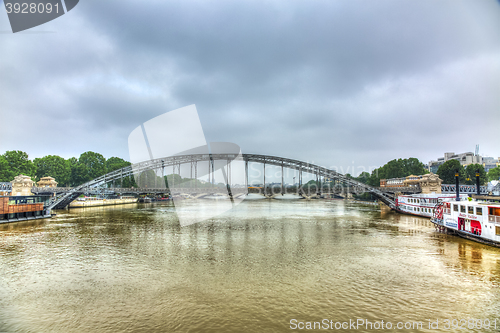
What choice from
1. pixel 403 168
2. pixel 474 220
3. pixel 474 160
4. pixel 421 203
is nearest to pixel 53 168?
pixel 421 203

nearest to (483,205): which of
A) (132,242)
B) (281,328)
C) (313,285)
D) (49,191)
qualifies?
(313,285)

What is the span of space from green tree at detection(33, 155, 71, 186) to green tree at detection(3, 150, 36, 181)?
5518mm

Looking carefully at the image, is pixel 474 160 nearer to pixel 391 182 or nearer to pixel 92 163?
pixel 391 182

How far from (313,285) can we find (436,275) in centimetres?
663

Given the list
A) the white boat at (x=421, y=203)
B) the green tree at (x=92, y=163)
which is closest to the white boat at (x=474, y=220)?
the white boat at (x=421, y=203)

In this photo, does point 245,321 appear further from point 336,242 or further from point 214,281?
point 336,242

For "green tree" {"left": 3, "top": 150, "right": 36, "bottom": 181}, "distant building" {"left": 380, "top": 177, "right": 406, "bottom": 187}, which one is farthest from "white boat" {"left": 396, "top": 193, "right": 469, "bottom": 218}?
"green tree" {"left": 3, "top": 150, "right": 36, "bottom": 181}

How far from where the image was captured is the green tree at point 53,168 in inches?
2904

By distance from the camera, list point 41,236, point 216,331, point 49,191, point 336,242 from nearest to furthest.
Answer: point 216,331 → point 336,242 → point 41,236 → point 49,191

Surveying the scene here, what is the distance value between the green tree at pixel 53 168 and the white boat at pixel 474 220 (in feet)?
281

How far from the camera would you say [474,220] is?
21.7 meters

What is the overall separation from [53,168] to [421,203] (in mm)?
85631

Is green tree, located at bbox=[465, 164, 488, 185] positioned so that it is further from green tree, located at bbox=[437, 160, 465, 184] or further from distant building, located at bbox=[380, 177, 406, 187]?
distant building, located at bbox=[380, 177, 406, 187]

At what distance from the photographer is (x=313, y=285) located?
40.1ft
